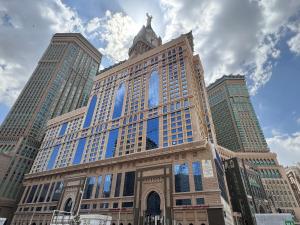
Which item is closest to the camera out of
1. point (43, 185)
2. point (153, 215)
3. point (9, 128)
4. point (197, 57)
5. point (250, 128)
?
point (153, 215)

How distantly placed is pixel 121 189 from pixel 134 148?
39.8 feet

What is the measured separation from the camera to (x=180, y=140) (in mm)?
50969

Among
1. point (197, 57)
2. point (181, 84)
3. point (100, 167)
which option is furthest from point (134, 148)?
point (197, 57)

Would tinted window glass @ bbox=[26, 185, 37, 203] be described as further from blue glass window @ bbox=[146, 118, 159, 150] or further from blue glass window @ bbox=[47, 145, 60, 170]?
blue glass window @ bbox=[146, 118, 159, 150]

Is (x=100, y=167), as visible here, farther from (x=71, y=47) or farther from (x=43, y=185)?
(x=71, y=47)

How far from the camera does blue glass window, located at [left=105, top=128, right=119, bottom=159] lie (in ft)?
200

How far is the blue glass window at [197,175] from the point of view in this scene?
134 feet

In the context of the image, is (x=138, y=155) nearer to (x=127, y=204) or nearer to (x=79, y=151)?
(x=127, y=204)

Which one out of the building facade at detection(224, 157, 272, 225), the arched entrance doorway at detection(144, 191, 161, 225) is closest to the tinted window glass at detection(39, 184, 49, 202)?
the arched entrance doorway at detection(144, 191, 161, 225)

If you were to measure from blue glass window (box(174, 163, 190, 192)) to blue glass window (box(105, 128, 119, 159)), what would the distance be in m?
23.3

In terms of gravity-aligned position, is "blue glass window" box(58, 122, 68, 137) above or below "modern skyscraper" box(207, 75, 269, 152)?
below

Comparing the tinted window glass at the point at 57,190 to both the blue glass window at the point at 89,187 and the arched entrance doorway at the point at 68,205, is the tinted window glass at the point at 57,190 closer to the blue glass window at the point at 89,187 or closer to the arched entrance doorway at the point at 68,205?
the arched entrance doorway at the point at 68,205

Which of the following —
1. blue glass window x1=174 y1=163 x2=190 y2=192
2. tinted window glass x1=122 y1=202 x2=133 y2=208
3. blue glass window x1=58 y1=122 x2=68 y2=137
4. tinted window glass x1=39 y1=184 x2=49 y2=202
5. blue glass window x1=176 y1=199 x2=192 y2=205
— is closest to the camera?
blue glass window x1=176 y1=199 x2=192 y2=205

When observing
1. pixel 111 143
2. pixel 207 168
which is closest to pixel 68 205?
pixel 111 143
